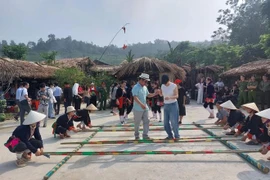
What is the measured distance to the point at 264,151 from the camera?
15.2ft

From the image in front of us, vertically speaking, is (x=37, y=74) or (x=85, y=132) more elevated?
(x=37, y=74)

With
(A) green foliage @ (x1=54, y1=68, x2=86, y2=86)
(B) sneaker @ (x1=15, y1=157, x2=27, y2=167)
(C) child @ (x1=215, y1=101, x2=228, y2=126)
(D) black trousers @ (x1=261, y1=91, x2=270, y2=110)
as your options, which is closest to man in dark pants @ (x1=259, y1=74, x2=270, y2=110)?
(D) black trousers @ (x1=261, y1=91, x2=270, y2=110)

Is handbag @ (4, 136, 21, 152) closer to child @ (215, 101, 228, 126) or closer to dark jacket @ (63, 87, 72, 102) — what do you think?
child @ (215, 101, 228, 126)

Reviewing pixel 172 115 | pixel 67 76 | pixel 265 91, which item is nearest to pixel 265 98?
pixel 265 91

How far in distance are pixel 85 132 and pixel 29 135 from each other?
120 inches

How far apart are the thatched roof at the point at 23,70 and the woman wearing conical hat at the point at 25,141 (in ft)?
29.9

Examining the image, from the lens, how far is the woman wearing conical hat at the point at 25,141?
183 inches

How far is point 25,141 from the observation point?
4.71 meters

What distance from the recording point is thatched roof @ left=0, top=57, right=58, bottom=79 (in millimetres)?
13039

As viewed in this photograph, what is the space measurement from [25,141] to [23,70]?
11.5 metres

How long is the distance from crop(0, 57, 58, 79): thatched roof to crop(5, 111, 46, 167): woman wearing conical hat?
29.9 ft

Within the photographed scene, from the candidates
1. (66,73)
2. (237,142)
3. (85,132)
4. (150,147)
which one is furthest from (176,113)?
(66,73)

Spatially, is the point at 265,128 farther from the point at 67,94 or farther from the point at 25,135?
the point at 67,94

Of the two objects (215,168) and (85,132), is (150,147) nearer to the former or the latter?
(215,168)
